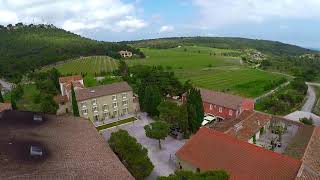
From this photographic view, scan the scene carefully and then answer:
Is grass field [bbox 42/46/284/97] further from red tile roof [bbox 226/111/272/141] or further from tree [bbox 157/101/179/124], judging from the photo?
tree [bbox 157/101/179/124]

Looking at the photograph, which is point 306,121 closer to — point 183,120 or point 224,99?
point 224,99

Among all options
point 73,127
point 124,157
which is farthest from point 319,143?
point 73,127

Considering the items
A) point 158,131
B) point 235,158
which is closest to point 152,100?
point 158,131

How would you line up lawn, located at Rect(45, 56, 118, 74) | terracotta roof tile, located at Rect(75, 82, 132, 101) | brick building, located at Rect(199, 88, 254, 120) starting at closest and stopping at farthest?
brick building, located at Rect(199, 88, 254, 120) < terracotta roof tile, located at Rect(75, 82, 132, 101) < lawn, located at Rect(45, 56, 118, 74)

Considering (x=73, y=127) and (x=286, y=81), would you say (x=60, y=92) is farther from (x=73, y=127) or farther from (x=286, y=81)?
(x=286, y=81)

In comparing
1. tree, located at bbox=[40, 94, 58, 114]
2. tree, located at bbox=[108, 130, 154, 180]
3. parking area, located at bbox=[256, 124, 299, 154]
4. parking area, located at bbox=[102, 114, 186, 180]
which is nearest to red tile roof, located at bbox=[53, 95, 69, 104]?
tree, located at bbox=[40, 94, 58, 114]
